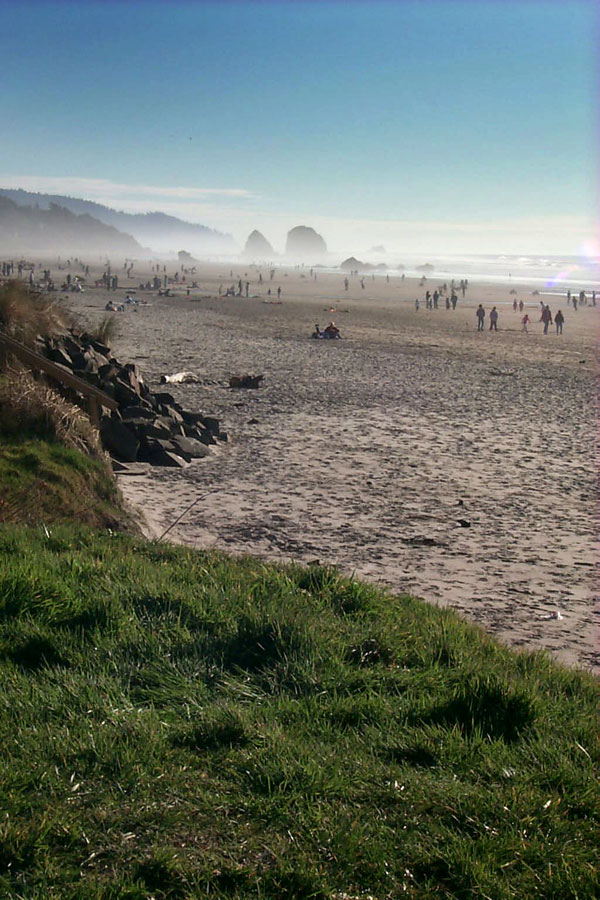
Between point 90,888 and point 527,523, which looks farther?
point 527,523

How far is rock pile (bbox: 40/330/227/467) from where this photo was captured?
1162 cm

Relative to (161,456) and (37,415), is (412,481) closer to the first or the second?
(161,456)

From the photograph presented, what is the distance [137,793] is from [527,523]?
24.2ft

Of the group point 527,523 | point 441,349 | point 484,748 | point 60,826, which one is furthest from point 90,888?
point 441,349

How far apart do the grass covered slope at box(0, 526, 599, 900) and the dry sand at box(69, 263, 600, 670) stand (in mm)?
2094

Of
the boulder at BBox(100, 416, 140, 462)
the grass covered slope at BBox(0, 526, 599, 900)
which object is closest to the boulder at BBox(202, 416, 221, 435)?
the boulder at BBox(100, 416, 140, 462)

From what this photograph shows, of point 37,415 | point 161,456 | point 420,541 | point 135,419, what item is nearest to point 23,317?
point 135,419

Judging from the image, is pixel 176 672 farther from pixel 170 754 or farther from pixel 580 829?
pixel 580 829

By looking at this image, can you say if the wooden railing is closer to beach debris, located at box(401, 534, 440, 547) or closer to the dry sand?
the dry sand

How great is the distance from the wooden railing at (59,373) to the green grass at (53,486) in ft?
5.63

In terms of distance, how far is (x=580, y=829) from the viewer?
9.93 ft

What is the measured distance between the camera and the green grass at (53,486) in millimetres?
7586

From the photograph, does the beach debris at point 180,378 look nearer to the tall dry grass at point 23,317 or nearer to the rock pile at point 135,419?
the tall dry grass at point 23,317

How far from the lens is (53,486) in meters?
8.08
